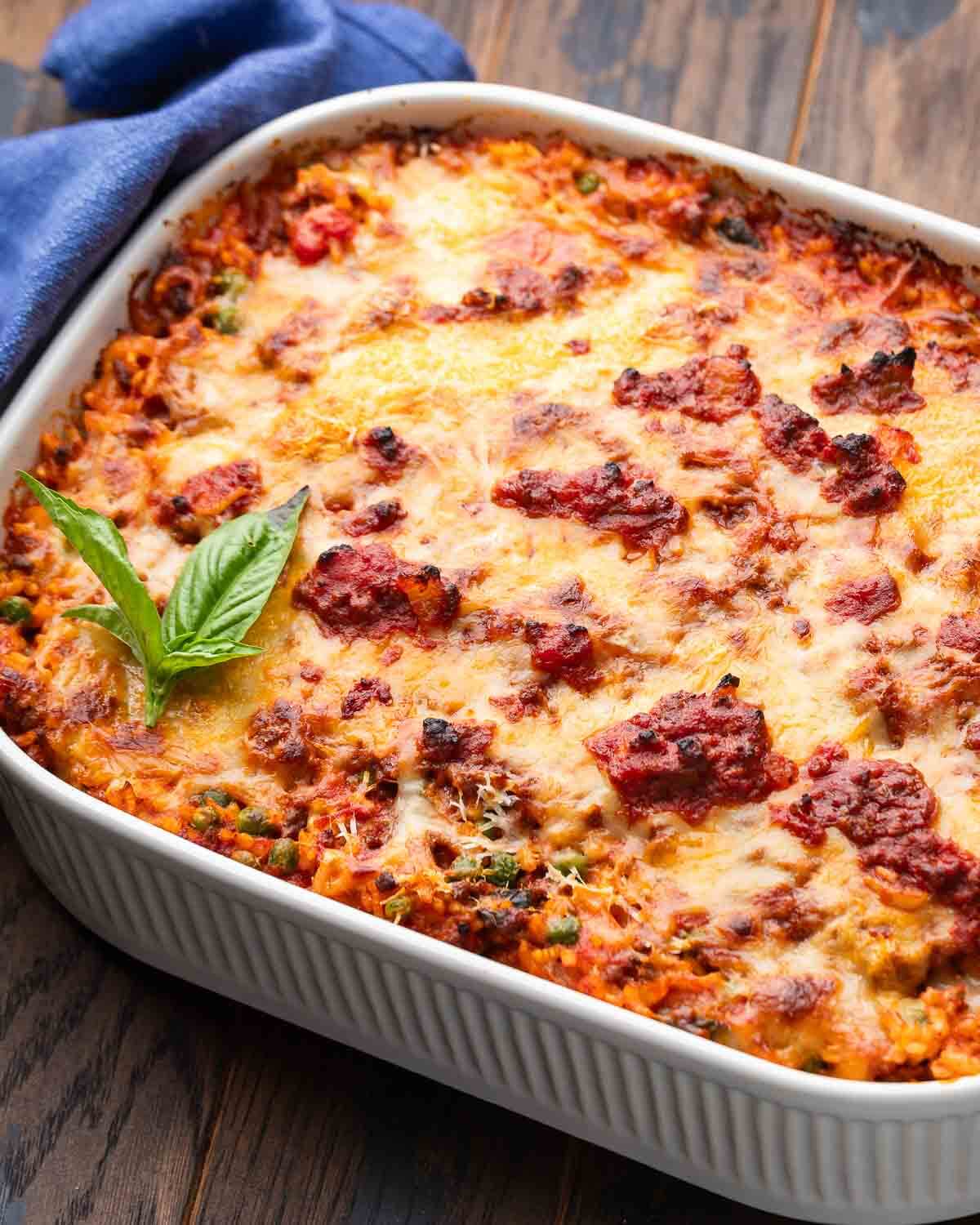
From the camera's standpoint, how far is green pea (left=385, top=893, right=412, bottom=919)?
10.5ft

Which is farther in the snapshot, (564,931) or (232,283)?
(232,283)

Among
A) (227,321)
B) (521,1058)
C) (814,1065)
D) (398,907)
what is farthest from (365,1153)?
(227,321)

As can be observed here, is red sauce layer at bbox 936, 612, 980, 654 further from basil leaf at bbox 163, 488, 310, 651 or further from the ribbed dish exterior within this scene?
basil leaf at bbox 163, 488, 310, 651

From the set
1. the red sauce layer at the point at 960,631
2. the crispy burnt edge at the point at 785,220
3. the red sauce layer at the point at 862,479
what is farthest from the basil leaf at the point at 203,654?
the red sauce layer at the point at 960,631

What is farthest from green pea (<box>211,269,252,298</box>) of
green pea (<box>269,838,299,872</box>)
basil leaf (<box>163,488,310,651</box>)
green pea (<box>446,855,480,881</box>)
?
green pea (<box>446,855,480,881</box>)

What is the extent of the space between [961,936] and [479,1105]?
1.08 m

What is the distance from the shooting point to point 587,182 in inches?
165

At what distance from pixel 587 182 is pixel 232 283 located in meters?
0.85

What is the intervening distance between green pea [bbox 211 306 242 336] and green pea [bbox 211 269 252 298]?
58 mm

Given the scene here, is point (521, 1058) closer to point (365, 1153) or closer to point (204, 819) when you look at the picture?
point (365, 1153)

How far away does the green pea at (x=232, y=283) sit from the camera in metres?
4.12

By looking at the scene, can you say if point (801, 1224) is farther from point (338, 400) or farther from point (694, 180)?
point (694, 180)

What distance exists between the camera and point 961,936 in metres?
3.10

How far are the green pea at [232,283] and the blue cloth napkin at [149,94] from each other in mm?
254
